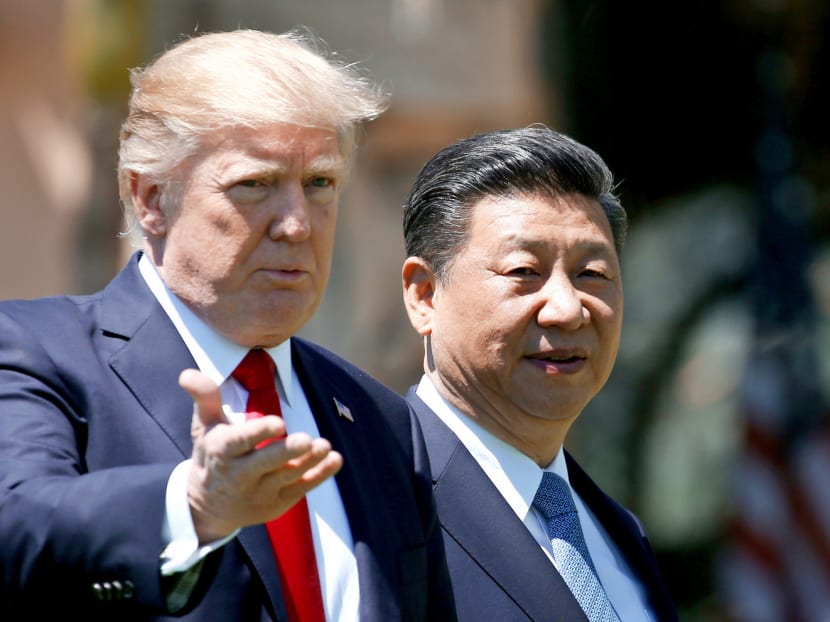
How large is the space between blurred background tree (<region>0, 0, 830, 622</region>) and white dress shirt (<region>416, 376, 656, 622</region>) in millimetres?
4793

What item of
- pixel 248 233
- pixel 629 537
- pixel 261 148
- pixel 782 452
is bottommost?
pixel 782 452

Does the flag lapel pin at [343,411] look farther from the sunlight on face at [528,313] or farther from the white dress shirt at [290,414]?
the sunlight on face at [528,313]

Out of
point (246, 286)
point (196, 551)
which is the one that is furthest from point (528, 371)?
point (196, 551)

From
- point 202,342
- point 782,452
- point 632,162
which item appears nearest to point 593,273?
point 202,342

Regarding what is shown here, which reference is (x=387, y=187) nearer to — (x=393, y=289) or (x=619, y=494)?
(x=393, y=289)

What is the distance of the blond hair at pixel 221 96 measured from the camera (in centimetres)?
221

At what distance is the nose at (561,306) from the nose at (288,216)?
0.64 m

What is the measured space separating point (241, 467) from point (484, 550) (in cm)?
96

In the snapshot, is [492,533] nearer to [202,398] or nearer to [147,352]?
[147,352]

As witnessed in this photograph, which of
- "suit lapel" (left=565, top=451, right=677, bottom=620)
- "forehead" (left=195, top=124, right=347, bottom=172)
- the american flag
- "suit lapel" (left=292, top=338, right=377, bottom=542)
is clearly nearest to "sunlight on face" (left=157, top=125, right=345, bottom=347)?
"forehead" (left=195, top=124, right=347, bottom=172)

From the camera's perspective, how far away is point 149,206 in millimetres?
2305

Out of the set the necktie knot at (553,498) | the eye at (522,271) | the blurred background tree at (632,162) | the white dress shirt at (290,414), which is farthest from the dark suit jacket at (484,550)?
the blurred background tree at (632,162)

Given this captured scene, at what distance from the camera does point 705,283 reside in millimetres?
8625

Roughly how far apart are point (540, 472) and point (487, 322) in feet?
0.98
